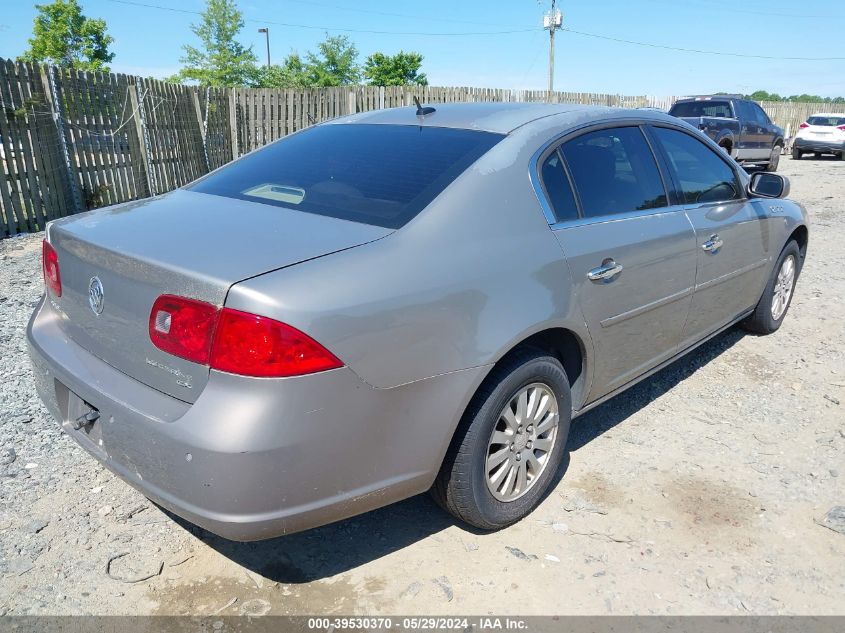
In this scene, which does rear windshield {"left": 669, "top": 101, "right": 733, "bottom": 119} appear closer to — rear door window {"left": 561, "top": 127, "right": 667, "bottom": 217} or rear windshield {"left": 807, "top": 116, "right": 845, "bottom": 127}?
rear windshield {"left": 807, "top": 116, "right": 845, "bottom": 127}

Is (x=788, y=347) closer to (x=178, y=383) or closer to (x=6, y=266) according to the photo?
(x=178, y=383)

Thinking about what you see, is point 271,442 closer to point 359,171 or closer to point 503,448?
point 503,448

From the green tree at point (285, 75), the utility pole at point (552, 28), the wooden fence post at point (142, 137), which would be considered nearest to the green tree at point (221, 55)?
the green tree at point (285, 75)

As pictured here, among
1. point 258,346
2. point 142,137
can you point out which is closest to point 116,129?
point 142,137

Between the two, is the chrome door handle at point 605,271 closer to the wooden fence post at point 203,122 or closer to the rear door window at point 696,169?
the rear door window at point 696,169

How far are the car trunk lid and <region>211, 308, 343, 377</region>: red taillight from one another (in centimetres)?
8

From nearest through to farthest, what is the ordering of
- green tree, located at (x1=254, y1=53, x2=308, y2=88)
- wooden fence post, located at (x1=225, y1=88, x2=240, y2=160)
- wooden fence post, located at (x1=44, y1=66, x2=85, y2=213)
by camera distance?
1. wooden fence post, located at (x1=44, y1=66, x2=85, y2=213)
2. wooden fence post, located at (x1=225, y1=88, x2=240, y2=160)
3. green tree, located at (x1=254, y1=53, x2=308, y2=88)

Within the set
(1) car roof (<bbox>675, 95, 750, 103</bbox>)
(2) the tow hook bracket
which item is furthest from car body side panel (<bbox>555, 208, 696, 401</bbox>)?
(1) car roof (<bbox>675, 95, 750, 103</bbox>)

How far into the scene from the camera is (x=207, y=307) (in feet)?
6.47

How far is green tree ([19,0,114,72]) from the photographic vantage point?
40406 millimetres

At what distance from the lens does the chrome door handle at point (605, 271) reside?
288 centimetres

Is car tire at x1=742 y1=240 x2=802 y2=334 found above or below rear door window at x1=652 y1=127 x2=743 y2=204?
below

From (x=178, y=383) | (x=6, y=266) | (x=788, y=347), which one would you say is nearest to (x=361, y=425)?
(x=178, y=383)

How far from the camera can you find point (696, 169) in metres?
3.88
